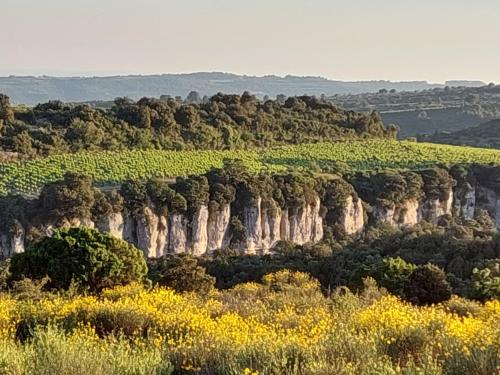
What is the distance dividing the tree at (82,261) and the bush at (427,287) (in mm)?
8050

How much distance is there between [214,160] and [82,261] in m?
35.4

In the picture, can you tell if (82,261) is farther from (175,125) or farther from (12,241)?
(175,125)

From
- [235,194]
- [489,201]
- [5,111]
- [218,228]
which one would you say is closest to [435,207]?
[489,201]

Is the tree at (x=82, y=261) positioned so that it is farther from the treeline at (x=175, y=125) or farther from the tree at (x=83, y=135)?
the tree at (x=83, y=135)

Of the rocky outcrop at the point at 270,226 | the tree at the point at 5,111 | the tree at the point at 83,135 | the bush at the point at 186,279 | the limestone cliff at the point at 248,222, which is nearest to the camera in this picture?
the bush at the point at 186,279

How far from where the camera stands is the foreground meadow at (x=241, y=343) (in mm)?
6617

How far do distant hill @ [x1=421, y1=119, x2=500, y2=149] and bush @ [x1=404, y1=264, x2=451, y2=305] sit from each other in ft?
227

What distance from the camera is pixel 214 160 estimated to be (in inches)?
2213

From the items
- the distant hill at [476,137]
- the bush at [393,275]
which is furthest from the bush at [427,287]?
the distant hill at [476,137]

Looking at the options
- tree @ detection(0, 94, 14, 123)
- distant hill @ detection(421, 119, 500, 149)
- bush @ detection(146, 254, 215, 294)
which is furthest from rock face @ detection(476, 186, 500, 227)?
bush @ detection(146, 254, 215, 294)

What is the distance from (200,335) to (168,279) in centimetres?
1647

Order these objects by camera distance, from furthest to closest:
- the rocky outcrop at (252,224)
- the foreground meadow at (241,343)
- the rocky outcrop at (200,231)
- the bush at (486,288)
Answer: the rocky outcrop at (252,224) < the rocky outcrop at (200,231) < the bush at (486,288) < the foreground meadow at (241,343)

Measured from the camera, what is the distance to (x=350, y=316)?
33.7 ft

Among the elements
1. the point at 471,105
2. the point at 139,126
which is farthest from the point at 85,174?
the point at 471,105
